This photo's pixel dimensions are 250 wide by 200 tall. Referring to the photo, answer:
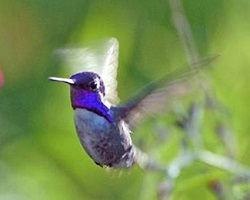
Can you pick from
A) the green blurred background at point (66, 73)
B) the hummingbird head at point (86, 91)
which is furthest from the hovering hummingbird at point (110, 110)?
the green blurred background at point (66, 73)

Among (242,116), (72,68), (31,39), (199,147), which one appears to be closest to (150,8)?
(31,39)

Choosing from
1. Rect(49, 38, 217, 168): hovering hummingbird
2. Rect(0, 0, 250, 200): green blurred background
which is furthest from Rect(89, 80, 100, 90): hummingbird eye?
Rect(0, 0, 250, 200): green blurred background

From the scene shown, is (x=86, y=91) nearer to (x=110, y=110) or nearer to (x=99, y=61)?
(x=110, y=110)

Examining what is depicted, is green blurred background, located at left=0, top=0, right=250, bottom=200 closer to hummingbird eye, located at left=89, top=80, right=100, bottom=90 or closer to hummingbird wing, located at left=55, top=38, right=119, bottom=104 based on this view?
hummingbird wing, located at left=55, top=38, right=119, bottom=104

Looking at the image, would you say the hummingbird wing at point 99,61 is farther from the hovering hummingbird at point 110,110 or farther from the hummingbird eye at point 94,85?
the hummingbird eye at point 94,85

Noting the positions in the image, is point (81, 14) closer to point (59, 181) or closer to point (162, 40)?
point (162, 40)
